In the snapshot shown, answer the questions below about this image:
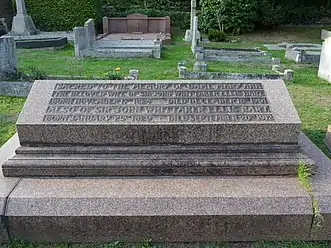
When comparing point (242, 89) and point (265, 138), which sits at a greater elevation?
point (242, 89)

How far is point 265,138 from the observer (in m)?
3.63

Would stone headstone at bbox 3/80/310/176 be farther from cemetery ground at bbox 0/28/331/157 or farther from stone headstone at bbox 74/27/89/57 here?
stone headstone at bbox 74/27/89/57

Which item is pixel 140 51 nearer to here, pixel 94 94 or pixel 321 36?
pixel 94 94

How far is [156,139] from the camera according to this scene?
3.65m

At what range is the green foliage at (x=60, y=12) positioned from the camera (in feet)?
63.3

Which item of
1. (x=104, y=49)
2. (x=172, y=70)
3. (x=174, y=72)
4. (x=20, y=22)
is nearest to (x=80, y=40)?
(x=104, y=49)

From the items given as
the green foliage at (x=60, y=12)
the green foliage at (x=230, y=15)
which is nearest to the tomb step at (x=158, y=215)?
the green foliage at (x=60, y=12)

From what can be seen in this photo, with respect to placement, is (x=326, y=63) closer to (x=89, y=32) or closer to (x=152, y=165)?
(x=152, y=165)

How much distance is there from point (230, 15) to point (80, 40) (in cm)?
1056

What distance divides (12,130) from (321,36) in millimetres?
17714

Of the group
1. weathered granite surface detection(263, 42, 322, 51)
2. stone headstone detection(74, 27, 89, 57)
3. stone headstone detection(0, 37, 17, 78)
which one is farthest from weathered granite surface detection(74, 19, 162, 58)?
weathered granite surface detection(263, 42, 322, 51)


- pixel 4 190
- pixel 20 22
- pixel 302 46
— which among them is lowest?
pixel 302 46

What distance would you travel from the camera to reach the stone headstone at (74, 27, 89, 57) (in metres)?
12.7

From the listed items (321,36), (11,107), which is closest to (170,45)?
(321,36)
